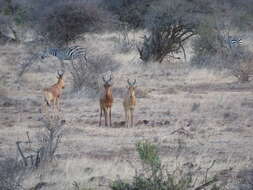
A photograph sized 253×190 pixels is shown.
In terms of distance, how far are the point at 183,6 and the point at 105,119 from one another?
1115cm

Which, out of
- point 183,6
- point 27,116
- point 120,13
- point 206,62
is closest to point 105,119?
point 27,116

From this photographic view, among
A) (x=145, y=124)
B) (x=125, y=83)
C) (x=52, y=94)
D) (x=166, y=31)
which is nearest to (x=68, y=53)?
(x=166, y=31)

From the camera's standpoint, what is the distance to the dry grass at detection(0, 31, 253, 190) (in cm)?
920

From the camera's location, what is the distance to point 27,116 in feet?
44.7

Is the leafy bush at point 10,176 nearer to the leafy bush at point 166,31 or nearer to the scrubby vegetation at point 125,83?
the scrubby vegetation at point 125,83

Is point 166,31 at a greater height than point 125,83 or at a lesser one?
greater

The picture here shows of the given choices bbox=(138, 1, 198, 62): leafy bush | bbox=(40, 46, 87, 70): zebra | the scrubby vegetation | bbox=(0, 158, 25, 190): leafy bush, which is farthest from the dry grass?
bbox=(138, 1, 198, 62): leafy bush

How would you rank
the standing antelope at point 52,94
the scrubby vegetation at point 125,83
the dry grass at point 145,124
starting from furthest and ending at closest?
the standing antelope at point 52,94
the dry grass at point 145,124
the scrubby vegetation at point 125,83

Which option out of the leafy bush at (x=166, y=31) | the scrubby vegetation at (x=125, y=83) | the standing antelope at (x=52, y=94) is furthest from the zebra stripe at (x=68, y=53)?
the standing antelope at (x=52, y=94)

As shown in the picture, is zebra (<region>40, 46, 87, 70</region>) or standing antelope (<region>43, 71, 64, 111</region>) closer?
standing antelope (<region>43, 71, 64, 111</region>)

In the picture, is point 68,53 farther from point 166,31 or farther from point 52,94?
point 52,94

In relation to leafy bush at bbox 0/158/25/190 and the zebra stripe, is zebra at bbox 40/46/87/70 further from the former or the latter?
leafy bush at bbox 0/158/25/190

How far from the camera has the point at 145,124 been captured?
12.6 m

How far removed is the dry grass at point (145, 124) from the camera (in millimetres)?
9195
